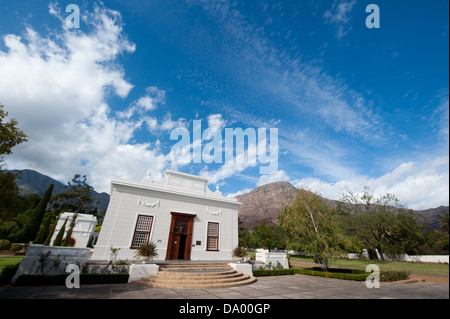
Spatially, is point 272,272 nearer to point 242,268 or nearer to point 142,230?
point 242,268

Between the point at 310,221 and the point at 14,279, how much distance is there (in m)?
17.2

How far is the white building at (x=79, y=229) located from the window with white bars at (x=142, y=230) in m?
17.8

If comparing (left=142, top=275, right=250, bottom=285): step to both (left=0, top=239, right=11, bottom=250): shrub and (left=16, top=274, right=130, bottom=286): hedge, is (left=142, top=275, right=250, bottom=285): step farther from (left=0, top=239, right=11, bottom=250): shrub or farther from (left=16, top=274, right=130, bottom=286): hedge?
(left=0, top=239, right=11, bottom=250): shrub

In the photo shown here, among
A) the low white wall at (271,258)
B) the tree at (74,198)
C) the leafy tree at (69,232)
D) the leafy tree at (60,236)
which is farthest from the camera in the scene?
the tree at (74,198)

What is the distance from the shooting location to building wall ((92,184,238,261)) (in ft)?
44.8

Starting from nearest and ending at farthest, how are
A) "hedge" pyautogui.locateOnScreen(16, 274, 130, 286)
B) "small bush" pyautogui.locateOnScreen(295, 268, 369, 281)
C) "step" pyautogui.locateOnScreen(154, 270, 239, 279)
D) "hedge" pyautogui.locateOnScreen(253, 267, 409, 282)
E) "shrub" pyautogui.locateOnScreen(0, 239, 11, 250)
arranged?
"hedge" pyautogui.locateOnScreen(16, 274, 130, 286), "step" pyautogui.locateOnScreen(154, 270, 239, 279), "hedge" pyautogui.locateOnScreen(253, 267, 409, 282), "small bush" pyautogui.locateOnScreen(295, 268, 369, 281), "shrub" pyautogui.locateOnScreen(0, 239, 11, 250)

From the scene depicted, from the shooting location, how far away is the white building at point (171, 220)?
13898 millimetres

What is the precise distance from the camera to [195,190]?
1781 cm

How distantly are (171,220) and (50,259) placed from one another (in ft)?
23.9

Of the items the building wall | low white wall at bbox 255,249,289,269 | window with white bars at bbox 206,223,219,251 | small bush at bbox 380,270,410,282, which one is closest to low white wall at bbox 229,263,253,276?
low white wall at bbox 255,249,289,269

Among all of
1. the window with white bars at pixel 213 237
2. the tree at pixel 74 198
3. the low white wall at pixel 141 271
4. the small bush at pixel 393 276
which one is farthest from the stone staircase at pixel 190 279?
the tree at pixel 74 198

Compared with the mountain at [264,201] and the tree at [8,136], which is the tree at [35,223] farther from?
the mountain at [264,201]
